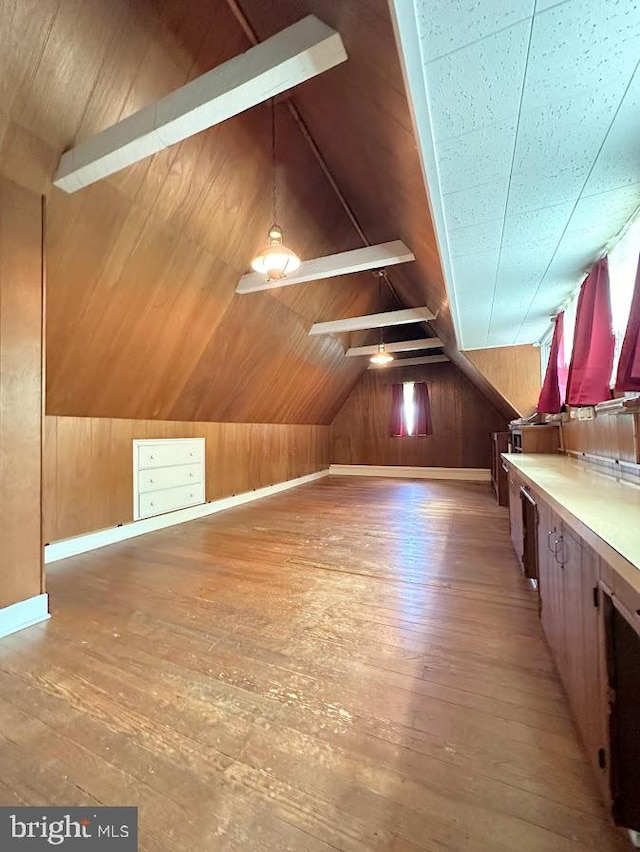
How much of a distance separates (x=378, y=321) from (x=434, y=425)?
4405 mm

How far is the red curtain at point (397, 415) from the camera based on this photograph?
905 cm

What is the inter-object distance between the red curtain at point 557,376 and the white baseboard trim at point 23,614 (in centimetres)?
436

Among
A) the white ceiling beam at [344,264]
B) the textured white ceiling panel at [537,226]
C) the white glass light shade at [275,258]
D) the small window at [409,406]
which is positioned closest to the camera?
the textured white ceiling panel at [537,226]

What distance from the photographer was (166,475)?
453 centimetres

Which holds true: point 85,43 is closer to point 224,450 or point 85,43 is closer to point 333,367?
point 224,450

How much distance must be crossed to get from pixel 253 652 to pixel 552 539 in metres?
1.59

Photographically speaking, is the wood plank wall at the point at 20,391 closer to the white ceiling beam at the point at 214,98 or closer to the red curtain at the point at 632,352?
the white ceiling beam at the point at 214,98

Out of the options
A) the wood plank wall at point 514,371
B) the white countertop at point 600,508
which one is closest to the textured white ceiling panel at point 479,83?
the white countertop at point 600,508

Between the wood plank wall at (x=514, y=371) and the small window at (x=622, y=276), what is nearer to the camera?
→ the small window at (x=622, y=276)

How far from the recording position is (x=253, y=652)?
1924 mm

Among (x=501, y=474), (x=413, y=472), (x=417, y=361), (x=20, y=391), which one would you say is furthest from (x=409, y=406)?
(x=20, y=391)

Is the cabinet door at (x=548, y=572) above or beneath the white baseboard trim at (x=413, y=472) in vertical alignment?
above

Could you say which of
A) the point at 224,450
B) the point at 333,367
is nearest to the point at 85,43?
Answer: the point at 224,450

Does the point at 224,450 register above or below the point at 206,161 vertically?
below
